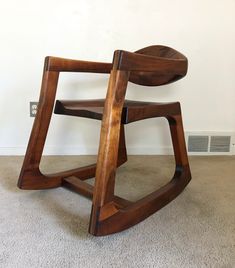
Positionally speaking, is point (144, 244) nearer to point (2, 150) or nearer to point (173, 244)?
point (173, 244)

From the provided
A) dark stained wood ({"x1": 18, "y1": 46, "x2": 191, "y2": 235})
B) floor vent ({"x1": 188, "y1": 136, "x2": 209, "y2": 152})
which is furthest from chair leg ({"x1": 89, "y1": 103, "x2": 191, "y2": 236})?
floor vent ({"x1": 188, "y1": 136, "x2": 209, "y2": 152})

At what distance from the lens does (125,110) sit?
83 cm

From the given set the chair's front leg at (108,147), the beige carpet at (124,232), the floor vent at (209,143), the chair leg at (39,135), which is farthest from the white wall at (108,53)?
the chair's front leg at (108,147)

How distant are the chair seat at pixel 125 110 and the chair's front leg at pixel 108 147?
73 millimetres

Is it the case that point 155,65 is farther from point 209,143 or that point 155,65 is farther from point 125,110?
point 209,143

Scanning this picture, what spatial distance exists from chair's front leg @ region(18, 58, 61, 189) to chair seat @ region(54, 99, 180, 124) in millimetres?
58

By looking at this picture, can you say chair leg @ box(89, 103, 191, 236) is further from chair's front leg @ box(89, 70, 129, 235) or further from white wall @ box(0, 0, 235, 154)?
white wall @ box(0, 0, 235, 154)

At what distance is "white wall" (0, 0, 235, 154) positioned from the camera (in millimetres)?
1465

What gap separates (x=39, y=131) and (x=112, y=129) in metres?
0.37

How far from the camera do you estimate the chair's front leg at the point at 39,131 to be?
3.34 feet

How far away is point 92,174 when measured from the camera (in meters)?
1.27

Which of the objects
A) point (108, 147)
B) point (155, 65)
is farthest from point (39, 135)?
point (155, 65)

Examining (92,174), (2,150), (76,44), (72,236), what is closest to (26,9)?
(76,44)

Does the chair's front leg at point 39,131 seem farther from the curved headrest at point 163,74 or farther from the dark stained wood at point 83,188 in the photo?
the curved headrest at point 163,74
